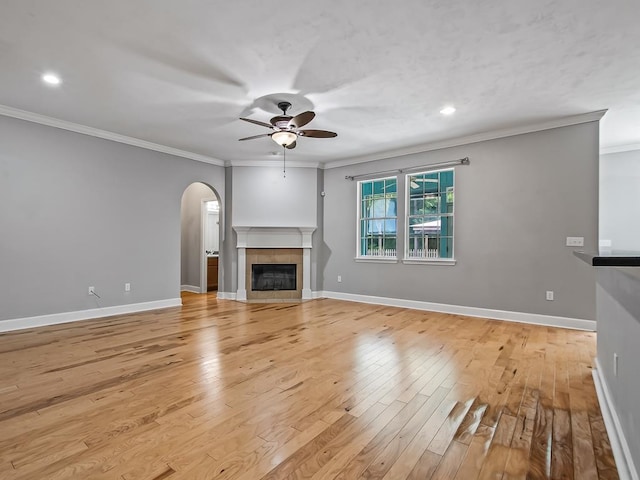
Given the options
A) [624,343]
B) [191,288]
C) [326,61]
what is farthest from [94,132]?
[624,343]

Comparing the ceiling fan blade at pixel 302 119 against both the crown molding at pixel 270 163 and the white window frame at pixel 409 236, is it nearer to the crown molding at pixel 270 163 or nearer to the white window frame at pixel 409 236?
the white window frame at pixel 409 236

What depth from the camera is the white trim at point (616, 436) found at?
149 centimetres

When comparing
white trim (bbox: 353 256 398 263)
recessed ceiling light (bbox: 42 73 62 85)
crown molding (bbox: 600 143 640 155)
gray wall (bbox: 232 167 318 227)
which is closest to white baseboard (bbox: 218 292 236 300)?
gray wall (bbox: 232 167 318 227)

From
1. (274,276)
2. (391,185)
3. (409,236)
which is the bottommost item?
(274,276)

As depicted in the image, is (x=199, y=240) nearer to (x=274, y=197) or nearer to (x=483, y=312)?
(x=274, y=197)

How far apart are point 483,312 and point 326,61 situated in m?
4.14

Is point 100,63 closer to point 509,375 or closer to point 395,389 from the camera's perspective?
point 395,389

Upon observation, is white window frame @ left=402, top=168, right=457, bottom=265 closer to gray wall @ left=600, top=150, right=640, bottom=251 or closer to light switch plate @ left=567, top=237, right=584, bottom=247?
light switch plate @ left=567, top=237, right=584, bottom=247

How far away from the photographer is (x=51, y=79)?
3.39 meters

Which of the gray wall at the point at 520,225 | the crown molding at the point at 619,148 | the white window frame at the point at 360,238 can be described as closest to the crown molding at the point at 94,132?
the white window frame at the point at 360,238

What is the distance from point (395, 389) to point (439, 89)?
10.0 feet

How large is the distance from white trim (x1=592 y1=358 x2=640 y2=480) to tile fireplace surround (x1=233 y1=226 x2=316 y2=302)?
16.3 ft

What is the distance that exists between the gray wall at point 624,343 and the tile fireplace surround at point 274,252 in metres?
4.94

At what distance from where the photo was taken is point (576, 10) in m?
2.37
